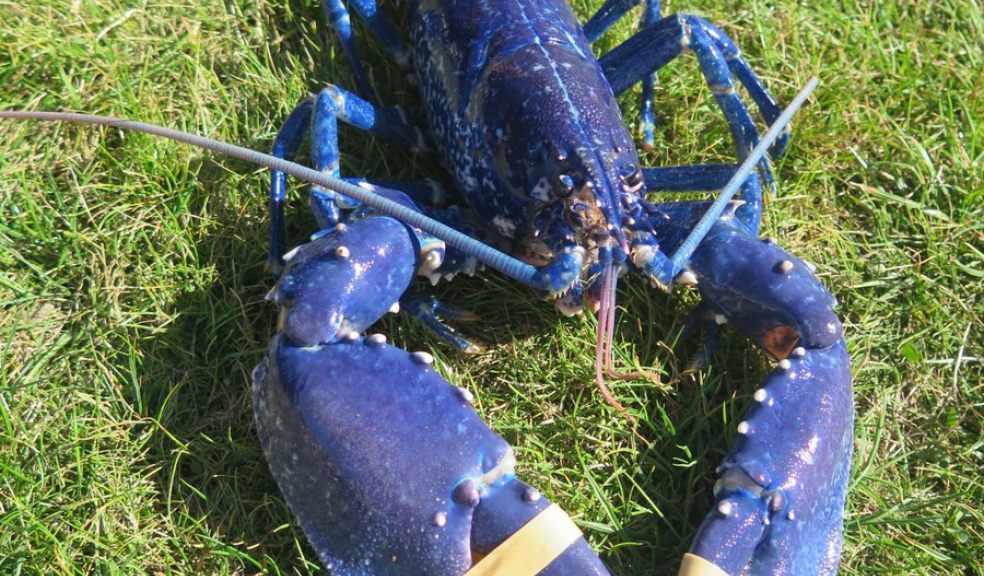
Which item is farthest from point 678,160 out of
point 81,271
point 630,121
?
point 81,271

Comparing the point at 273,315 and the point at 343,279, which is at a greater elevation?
the point at 343,279

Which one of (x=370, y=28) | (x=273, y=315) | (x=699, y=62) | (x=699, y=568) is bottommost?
(x=699, y=568)

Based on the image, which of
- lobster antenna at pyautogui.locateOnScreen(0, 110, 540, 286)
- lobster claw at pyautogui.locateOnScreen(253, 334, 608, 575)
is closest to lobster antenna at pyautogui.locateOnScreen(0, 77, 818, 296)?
lobster antenna at pyautogui.locateOnScreen(0, 110, 540, 286)

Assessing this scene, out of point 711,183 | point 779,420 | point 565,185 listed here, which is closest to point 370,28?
point 565,185

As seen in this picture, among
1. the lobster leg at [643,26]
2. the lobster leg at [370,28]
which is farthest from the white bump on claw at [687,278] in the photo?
the lobster leg at [370,28]

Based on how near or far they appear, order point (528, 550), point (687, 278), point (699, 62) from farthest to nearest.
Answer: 1. point (699, 62)
2. point (687, 278)
3. point (528, 550)

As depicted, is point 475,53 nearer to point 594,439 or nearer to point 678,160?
point 678,160

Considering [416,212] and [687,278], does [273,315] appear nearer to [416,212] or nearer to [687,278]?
[416,212]
